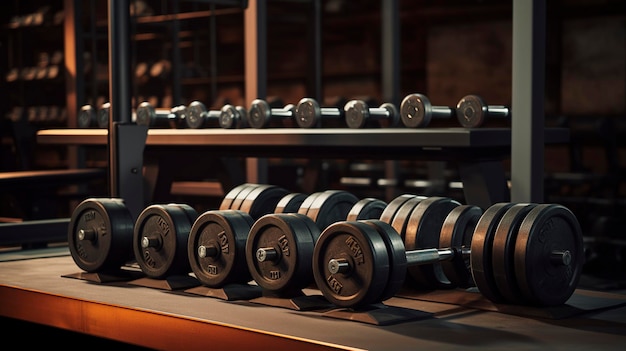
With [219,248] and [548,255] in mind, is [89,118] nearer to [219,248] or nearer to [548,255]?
[219,248]

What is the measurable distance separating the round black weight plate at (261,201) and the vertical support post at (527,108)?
70 cm

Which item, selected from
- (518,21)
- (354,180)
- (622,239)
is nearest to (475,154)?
(518,21)

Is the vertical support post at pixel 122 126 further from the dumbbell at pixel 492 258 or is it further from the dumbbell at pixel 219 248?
the dumbbell at pixel 492 258

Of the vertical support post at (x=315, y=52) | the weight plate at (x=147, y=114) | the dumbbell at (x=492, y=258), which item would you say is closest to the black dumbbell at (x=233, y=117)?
the weight plate at (x=147, y=114)

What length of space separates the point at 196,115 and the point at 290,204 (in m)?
1.14

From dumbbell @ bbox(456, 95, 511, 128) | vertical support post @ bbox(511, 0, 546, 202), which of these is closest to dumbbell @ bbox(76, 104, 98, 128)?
dumbbell @ bbox(456, 95, 511, 128)

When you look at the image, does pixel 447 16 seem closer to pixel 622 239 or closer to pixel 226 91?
pixel 226 91

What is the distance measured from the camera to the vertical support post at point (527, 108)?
2361 millimetres

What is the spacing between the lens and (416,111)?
2.81 m

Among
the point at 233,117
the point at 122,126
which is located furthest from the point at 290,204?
the point at 233,117

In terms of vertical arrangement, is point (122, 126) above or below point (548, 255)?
above

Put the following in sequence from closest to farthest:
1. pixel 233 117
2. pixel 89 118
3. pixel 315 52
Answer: pixel 233 117
pixel 89 118
pixel 315 52

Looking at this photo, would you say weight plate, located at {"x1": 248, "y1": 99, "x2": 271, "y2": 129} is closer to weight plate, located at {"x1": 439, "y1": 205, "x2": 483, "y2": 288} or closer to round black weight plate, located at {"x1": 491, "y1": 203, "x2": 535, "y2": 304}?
weight plate, located at {"x1": 439, "y1": 205, "x2": 483, "y2": 288}

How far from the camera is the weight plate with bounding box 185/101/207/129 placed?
11.8 ft
